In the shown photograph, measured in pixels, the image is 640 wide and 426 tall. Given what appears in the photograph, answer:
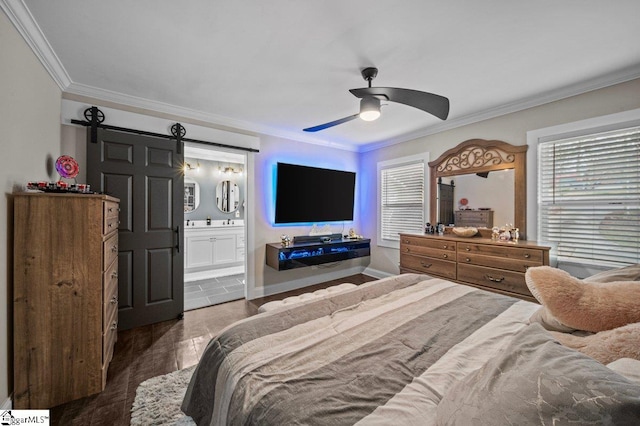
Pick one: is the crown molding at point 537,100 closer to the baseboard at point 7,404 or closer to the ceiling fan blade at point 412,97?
the ceiling fan blade at point 412,97

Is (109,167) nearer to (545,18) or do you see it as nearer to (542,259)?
(545,18)

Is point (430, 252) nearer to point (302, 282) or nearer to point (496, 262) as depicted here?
point (496, 262)

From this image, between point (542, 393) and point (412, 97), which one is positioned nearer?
point (542, 393)

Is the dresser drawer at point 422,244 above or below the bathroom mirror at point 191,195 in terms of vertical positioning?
below

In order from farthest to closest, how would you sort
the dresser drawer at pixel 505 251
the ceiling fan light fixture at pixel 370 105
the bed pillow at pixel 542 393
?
the dresser drawer at pixel 505 251, the ceiling fan light fixture at pixel 370 105, the bed pillow at pixel 542 393

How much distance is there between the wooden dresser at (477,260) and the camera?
258 centimetres

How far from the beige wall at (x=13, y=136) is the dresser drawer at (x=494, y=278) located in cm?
392

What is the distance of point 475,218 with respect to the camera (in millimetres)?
3453

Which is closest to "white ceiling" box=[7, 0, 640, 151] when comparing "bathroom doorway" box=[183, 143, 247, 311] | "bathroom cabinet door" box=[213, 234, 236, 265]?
"bathroom doorway" box=[183, 143, 247, 311]

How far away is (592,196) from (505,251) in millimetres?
942

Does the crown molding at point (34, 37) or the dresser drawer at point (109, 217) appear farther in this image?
the dresser drawer at point (109, 217)

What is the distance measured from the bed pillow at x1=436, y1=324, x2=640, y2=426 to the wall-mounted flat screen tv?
3403 mm

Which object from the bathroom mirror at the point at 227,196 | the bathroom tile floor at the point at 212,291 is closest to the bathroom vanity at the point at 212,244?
the bathroom mirror at the point at 227,196

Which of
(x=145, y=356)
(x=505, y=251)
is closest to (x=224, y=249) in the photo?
(x=145, y=356)
